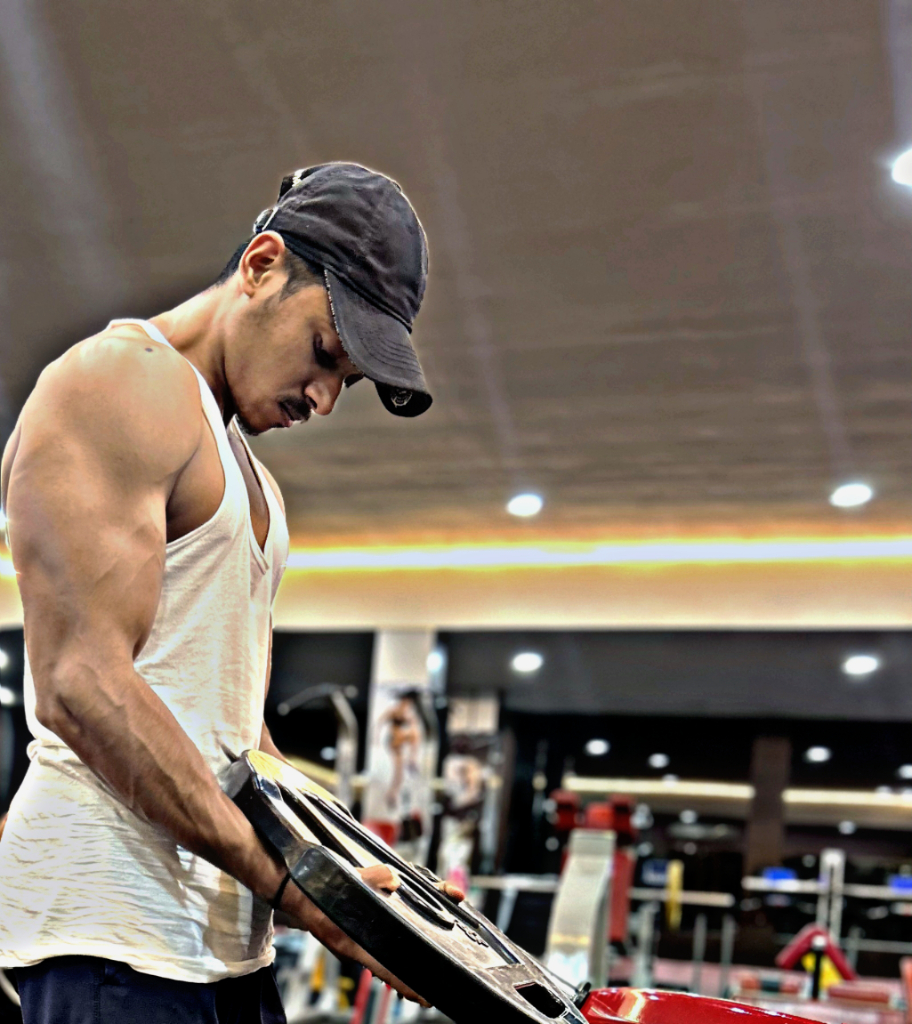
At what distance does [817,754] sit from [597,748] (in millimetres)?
1703

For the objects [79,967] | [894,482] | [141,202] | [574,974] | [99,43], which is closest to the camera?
[79,967]

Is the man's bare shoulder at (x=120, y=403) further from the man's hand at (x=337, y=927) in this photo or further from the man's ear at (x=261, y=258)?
the man's hand at (x=337, y=927)

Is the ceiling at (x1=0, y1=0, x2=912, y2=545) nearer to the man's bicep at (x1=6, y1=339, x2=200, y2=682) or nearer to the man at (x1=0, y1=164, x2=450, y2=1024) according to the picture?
the man at (x1=0, y1=164, x2=450, y2=1024)

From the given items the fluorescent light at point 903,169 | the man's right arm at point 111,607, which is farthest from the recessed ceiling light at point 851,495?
the man's right arm at point 111,607

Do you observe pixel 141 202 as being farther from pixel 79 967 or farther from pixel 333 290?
pixel 79 967

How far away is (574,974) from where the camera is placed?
5066 mm

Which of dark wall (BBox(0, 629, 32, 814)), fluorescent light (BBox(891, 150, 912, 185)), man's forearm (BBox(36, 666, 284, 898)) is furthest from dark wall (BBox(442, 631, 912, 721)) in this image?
man's forearm (BBox(36, 666, 284, 898))

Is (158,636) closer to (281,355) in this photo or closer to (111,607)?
(111,607)

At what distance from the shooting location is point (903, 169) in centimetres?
397

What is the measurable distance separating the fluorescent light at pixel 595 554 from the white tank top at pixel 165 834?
25.4 ft

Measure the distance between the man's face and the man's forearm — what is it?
34 cm

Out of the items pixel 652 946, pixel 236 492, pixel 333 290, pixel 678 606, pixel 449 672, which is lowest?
pixel 652 946

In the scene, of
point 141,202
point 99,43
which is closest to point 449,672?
point 141,202

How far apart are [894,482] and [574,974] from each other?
3.71 m
